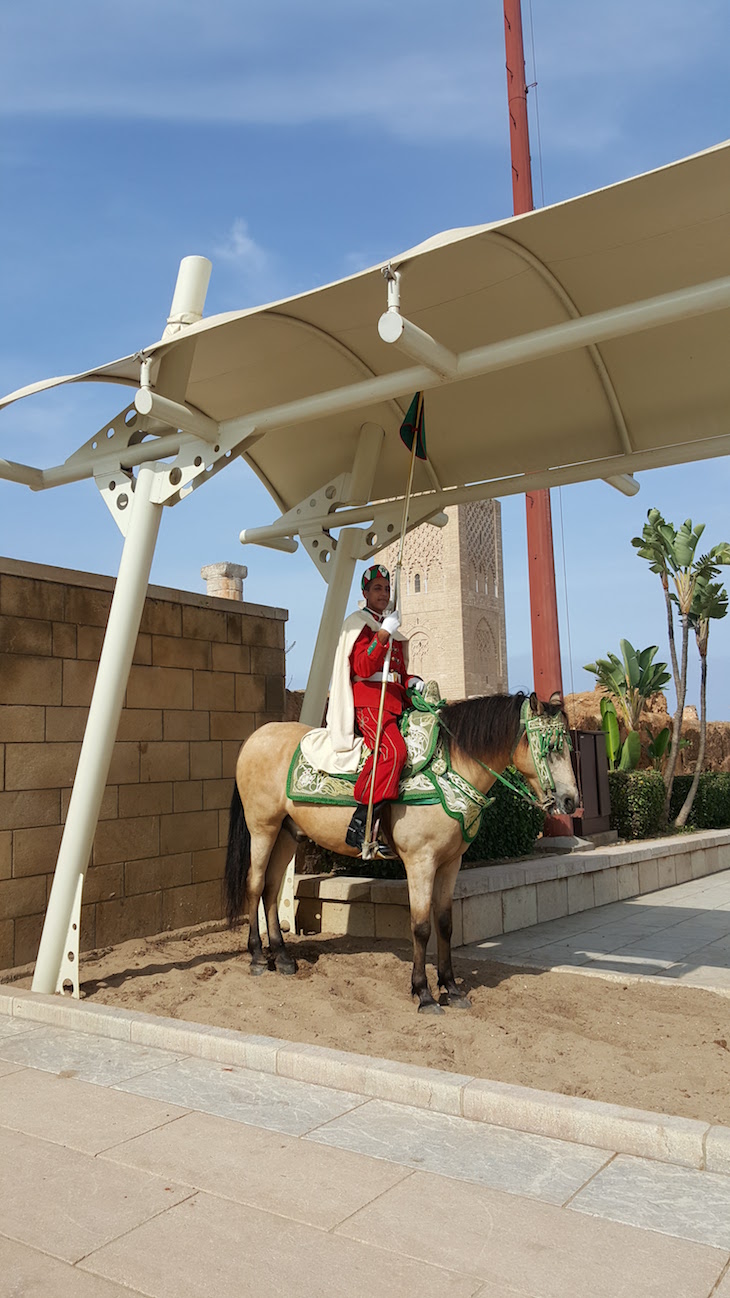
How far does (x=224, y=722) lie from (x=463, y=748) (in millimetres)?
2919

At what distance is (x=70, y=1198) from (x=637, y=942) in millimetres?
5388

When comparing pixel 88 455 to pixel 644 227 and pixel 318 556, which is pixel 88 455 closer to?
pixel 318 556

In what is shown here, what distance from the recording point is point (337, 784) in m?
5.57

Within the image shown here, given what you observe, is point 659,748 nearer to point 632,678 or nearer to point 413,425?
point 632,678

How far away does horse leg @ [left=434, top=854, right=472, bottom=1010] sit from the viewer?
5.31m

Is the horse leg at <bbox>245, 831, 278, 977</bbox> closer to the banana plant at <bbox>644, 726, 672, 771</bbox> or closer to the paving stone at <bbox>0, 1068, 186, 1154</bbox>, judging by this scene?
the paving stone at <bbox>0, 1068, 186, 1154</bbox>

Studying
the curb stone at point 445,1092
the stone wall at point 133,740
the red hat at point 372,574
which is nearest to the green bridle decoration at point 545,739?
the red hat at point 372,574

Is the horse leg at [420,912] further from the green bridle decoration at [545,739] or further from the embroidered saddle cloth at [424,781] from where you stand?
the green bridle decoration at [545,739]

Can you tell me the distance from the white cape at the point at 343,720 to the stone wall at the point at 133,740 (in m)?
1.92

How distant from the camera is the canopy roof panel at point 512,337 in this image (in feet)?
15.1

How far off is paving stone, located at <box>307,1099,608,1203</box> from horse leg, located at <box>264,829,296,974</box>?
2.45 m

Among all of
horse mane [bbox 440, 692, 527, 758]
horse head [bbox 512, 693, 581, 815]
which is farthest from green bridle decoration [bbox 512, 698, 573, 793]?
horse mane [bbox 440, 692, 527, 758]

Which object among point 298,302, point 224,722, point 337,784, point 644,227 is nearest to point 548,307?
point 644,227

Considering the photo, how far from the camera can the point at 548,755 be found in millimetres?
5090
